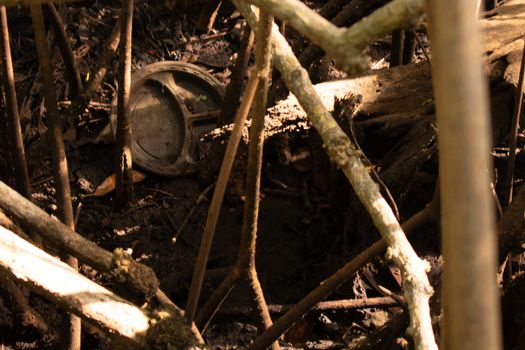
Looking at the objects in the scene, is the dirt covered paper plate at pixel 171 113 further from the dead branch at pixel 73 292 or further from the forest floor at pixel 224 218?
the dead branch at pixel 73 292

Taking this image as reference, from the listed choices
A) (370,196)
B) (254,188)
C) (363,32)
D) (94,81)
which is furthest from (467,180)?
(94,81)

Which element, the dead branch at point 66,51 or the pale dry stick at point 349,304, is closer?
the pale dry stick at point 349,304

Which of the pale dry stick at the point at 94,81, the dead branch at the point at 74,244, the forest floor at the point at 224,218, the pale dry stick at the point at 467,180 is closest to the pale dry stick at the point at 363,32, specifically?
the pale dry stick at the point at 467,180

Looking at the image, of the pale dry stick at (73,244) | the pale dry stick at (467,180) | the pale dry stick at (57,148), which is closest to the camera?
the pale dry stick at (467,180)

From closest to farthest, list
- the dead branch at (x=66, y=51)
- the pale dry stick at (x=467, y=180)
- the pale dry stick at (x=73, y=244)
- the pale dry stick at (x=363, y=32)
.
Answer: the pale dry stick at (x=467, y=180)
the pale dry stick at (x=363, y=32)
the pale dry stick at (x=73, y=244)
the dead branch at (x=66, y=51)

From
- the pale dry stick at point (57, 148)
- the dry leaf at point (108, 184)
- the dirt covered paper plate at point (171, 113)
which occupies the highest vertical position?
the dirt covered paper plate at point (171, 113)

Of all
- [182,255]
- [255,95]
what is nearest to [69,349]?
[182,255]

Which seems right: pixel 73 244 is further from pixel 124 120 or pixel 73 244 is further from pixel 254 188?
pixel 124 120

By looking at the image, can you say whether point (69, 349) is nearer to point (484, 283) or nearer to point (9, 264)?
point (9, 264)
